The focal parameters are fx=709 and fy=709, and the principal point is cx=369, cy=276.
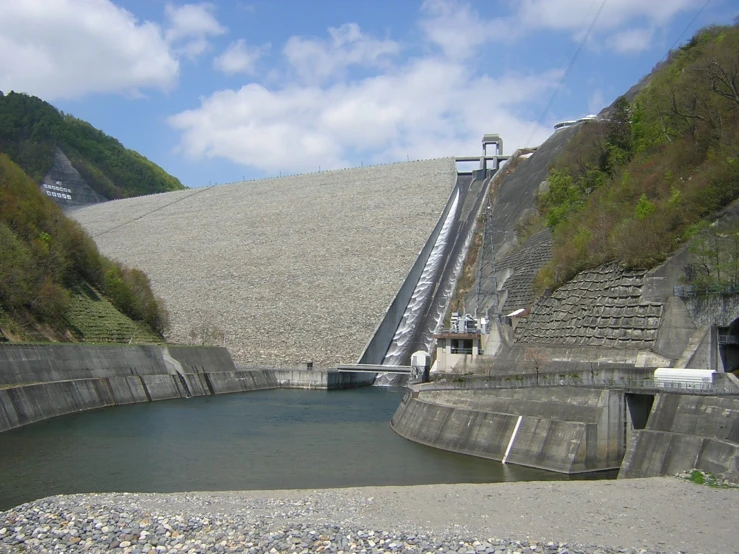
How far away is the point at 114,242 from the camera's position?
2840 inches

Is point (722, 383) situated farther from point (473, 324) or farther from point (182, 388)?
point (182, 388)


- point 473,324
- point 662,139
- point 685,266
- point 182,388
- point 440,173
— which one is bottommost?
point 182,388

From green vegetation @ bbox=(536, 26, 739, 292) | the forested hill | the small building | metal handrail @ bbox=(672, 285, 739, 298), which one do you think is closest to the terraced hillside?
the small building

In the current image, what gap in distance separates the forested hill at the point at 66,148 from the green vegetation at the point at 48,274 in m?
57.4

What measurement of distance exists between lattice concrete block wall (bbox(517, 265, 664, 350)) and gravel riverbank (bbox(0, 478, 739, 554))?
27.8ft

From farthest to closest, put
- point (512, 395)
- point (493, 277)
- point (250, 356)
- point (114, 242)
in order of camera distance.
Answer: point (114, 242), point (250, 356), point (493, 277), point (512, 395)

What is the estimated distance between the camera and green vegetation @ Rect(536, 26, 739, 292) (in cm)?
2242

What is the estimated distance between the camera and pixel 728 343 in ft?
61.4

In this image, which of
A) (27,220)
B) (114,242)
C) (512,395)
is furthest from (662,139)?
(114,242)

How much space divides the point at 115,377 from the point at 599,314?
20.3 metres

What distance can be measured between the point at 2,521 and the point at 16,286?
23306 millimetres

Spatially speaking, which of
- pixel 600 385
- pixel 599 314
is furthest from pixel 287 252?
pixel 600 385

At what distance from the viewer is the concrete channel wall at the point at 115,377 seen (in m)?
24.1

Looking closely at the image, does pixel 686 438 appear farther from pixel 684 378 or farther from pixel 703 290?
pixel 703 290
